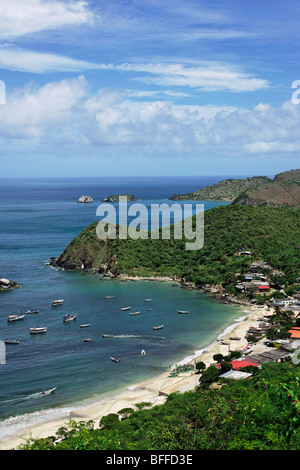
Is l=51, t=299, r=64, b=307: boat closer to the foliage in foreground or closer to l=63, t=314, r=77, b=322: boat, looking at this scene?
l=63, t=314, r=77, b=322: boat

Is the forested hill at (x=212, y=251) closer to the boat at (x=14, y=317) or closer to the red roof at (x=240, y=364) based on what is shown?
the boat at (x=14, y=317)

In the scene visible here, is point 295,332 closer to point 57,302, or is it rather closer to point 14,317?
point 57,302

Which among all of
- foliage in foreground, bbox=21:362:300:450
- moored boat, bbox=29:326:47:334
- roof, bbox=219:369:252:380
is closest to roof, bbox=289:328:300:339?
roof, bbox=219:369:252:380

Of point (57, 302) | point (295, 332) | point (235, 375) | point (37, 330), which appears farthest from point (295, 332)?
point (57, 302)
